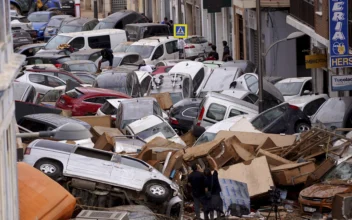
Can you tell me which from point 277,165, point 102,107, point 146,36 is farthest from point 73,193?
point 146,36

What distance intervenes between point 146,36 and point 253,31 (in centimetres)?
724

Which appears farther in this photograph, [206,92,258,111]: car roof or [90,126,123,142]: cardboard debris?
[206,92,258,111]: car roof

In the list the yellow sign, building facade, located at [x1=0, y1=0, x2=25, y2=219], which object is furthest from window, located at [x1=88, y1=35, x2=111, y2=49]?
building facade, located at [x1=0, y1=0, x2=25, y2=219]

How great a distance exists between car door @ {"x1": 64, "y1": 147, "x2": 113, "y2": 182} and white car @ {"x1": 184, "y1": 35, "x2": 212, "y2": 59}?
24.1 m

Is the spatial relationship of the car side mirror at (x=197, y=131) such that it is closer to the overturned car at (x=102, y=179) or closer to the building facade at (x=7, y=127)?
the overturned car at (x=102, y=179)

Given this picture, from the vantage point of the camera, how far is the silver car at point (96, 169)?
1880cm

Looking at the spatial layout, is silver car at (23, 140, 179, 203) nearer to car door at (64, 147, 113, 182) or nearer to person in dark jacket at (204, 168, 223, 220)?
car door at (64, 147, 113, 182)

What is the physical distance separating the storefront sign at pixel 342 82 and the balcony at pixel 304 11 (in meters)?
5.86

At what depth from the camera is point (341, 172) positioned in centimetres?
2044

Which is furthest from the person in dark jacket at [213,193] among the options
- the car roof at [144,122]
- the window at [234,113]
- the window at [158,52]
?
the window at [158,52]

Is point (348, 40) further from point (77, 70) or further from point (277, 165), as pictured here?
point (77, 70)

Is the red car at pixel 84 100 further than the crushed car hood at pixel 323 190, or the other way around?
the red car at pixel 84 100

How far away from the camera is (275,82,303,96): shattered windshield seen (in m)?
30.9

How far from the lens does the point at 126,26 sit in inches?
1970
